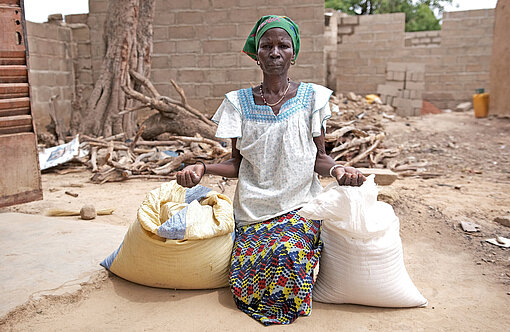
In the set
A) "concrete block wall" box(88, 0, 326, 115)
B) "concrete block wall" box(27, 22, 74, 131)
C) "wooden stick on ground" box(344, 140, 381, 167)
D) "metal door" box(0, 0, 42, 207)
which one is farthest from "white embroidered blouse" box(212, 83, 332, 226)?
"concrete block wall" box(27, 22, 74, 131)

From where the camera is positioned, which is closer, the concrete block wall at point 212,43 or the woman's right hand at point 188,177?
the woman's right hand at point 188,177

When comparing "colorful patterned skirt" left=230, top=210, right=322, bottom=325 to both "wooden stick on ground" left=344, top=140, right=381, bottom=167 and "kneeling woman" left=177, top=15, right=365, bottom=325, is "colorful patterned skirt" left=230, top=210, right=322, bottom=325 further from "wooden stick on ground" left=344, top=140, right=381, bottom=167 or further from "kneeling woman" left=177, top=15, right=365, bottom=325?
"wooden stick on ground" left=344, top=140, right=381, bottom=167

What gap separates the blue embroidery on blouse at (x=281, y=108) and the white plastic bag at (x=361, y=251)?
0.46 metres

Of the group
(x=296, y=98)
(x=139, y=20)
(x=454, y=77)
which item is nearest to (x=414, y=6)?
(x=454, y=77)

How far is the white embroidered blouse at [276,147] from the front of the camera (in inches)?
90.0

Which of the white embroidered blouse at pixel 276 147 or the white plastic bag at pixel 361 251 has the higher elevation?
the white embroidered blouse at pixel 276 147

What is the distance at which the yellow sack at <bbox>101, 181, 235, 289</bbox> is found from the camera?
2.19 m

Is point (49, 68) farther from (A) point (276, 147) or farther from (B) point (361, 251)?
(B) point (361, 251)

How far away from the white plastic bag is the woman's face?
678 millimetres

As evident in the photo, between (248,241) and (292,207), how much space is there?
29 centimetres

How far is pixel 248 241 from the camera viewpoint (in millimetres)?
2242

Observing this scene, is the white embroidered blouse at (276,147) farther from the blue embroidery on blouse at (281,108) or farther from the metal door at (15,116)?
the metal door at (15,116)

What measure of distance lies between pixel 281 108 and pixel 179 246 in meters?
0.87

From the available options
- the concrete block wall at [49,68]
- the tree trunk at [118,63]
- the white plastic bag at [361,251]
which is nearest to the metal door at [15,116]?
the white plastic bag at [361,251]
